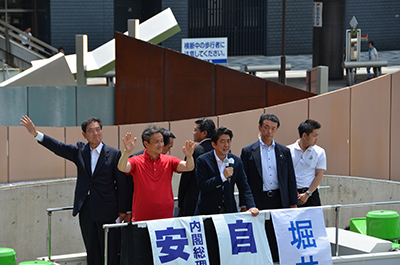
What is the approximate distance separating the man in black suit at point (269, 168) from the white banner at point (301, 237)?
30cm

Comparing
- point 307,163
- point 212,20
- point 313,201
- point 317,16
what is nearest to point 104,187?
point 307,163

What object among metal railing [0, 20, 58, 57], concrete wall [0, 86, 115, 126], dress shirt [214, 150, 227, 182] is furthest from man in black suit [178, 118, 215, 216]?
metal railing [0, 20, 58, 57]

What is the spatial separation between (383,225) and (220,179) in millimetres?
3200

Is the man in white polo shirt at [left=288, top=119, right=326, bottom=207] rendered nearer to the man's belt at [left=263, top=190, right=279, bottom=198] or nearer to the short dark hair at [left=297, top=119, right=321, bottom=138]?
the short dark hair at [left=297, top=119, right=321, bottom=138]

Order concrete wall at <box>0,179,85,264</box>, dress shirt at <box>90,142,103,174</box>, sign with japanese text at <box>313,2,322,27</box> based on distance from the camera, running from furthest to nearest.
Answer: sign with japanese text at <box>313,2,322,27</box> < concrete wall at <box>0,179,85,264</box> < dress shirt at <box>90,142,103,174</box>

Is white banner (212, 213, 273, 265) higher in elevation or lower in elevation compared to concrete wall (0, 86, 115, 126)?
lower

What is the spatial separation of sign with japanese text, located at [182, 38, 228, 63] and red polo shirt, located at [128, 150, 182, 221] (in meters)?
11.2

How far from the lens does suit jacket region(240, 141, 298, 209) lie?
9.07 meters

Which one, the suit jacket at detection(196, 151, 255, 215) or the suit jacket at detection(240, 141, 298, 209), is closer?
the suit jacket at detection(196, 151, 255, 215)

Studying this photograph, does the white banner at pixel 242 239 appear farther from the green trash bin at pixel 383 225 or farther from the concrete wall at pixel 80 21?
the concrete wall at pixel 80 21

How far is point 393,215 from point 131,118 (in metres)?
5.12

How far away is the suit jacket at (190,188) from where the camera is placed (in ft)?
30.1

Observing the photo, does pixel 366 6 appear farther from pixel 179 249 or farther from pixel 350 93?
pixel 179 249

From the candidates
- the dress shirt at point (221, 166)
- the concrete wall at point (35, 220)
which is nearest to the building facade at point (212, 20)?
the concrete wall at point (35, 220)
